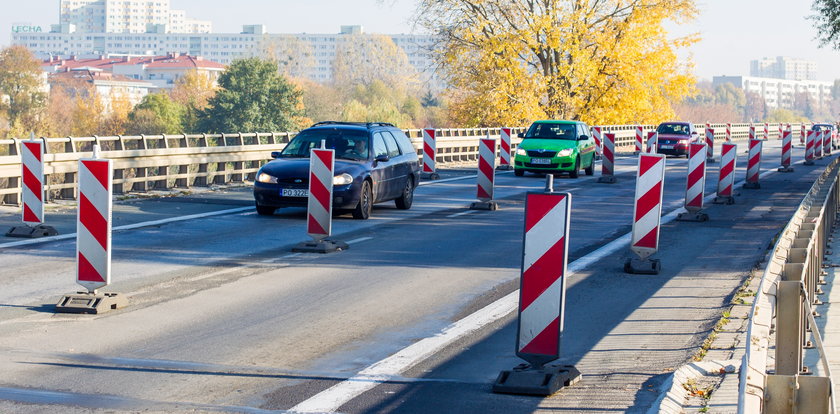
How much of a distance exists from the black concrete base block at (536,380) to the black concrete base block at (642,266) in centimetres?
521

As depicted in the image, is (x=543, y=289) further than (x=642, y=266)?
No

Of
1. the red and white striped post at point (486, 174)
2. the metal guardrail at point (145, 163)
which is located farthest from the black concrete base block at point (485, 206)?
the metal guardrail at point (145, 163)

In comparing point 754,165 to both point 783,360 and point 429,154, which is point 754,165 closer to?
point 429,154

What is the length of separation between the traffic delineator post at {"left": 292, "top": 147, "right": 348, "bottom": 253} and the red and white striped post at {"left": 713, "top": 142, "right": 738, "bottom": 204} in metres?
10.3

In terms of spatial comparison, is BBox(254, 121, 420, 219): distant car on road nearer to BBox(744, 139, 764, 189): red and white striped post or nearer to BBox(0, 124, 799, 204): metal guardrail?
BBox(0, 124, 799, 204): metal guardrail

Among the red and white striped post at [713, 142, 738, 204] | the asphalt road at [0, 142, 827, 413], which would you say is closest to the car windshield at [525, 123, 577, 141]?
the red and white striped post at [713, 142, 738, 204]

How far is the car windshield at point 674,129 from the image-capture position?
157 ft

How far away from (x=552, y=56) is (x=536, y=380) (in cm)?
4803

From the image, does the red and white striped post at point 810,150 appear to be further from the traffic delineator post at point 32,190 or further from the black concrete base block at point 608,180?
the traffic delineator post at point 32,190

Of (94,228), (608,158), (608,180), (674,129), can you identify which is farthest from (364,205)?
(674,129)

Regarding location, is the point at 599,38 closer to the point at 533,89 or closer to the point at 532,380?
the point at 533,89

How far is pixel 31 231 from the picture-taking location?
14523 mm

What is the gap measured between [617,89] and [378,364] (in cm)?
4644

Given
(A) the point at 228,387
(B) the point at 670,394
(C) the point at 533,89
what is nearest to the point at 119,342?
(A) the point at 228,387
